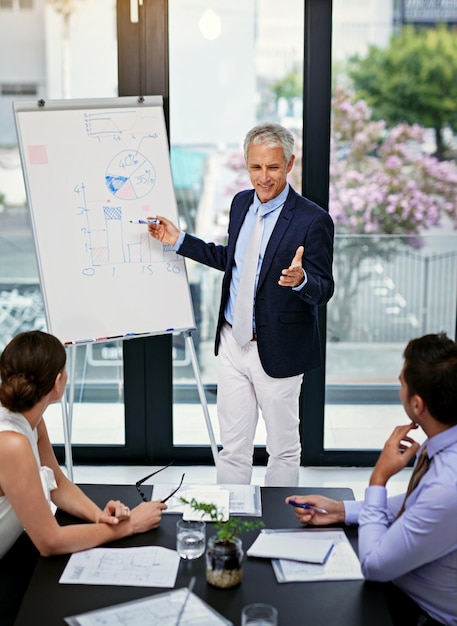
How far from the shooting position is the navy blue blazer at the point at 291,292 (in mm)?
3020

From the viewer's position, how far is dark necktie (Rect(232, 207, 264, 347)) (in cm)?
307

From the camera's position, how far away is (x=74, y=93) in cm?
390

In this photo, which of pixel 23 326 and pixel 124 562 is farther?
pixel 23 326

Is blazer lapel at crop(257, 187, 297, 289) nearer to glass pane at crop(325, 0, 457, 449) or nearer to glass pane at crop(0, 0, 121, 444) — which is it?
glass pane at crop(325, 0, 457, 449)

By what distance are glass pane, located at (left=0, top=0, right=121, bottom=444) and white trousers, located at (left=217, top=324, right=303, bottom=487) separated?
3.27 ft

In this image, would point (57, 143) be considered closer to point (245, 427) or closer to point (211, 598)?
point (245, 427)

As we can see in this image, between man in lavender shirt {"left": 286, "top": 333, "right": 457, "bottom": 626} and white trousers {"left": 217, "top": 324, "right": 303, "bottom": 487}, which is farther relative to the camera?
white trousers {"left": 217, "top": 324, "right": 303, "bottom": 487}

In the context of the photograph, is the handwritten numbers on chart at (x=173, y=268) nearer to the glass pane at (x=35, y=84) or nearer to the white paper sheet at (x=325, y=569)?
the glass pane at (x=35, y=84)

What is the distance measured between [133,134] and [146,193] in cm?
25

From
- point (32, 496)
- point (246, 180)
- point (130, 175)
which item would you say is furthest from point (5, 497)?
point (246, 180)

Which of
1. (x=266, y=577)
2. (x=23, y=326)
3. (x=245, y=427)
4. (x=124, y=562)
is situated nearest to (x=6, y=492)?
(x=124, y=562)

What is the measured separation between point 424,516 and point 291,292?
1466 millimetres

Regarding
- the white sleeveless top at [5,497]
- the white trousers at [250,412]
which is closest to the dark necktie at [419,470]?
the white sleeveless top at [5,497]

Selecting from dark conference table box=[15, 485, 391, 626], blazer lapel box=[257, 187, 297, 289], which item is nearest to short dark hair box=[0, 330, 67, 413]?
dark conference table box=[15, 485, 391, 626]
